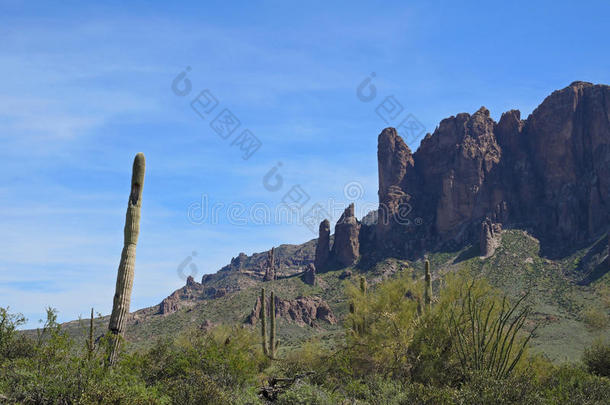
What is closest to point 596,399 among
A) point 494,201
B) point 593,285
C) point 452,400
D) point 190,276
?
point 452,400

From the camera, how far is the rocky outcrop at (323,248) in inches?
4990

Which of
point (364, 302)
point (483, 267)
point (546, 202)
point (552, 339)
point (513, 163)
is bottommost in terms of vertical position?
point (552, 339)

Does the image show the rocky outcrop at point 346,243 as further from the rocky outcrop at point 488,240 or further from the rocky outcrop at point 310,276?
the rocky outcrop at point 488,240

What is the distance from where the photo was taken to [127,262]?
13.9 metres

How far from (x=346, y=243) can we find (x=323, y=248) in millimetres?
7736

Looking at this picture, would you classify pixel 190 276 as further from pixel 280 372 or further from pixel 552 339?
pixel 280 372

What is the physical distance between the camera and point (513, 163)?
390 ft

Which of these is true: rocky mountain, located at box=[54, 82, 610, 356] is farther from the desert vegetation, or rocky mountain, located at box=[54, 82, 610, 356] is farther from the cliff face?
the desert vegetation

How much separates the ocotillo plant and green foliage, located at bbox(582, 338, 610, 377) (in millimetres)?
22549

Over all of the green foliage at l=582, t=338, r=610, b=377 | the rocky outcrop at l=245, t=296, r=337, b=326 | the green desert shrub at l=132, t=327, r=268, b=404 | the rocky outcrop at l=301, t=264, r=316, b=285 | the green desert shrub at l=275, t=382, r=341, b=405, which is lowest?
the green foliage at l=582, t=338, r=610, b=377

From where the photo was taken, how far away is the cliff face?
102 meters

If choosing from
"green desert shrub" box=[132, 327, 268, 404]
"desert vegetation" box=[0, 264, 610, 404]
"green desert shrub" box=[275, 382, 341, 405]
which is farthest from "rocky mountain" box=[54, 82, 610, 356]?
"green desert shrub" box=[275, 382, 341, 405]

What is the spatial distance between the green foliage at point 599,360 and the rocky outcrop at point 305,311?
59.9m

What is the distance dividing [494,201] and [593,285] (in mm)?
41301
